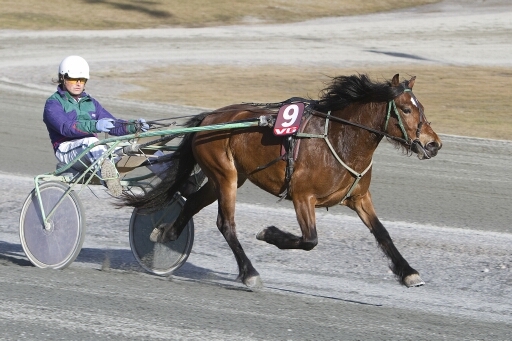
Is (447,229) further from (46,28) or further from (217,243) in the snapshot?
(46,28)

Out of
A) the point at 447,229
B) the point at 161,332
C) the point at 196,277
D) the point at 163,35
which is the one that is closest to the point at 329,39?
the point at 163,35

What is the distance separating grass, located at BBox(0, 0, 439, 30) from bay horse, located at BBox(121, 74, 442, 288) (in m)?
19.9

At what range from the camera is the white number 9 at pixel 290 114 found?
591cm

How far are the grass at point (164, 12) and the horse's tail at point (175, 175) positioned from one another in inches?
761

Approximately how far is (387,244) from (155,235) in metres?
1.64

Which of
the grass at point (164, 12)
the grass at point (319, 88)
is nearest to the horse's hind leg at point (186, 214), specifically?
the grass at point (319, 88)

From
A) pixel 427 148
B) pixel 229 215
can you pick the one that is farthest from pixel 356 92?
pixel 229 215

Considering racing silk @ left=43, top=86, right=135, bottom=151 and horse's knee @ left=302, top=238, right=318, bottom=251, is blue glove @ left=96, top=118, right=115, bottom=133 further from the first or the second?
horse's knee @ left=302, top=238, right=318, bottom=251

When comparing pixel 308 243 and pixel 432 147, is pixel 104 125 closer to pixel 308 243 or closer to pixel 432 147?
pixel 308 243

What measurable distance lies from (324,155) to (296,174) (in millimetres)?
202

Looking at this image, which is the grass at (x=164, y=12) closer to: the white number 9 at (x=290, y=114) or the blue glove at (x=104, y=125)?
the blue glove at (x=104, y=125)

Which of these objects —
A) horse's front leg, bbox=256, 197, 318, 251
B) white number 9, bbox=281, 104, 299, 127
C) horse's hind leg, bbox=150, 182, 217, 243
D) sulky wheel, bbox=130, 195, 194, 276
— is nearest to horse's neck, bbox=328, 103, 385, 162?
white number 9, bbox=281, 104, 299, 127

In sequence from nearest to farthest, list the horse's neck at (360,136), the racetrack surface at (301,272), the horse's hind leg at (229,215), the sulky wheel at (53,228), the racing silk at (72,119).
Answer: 1. the racetrack surface at (301,272)
2. the horse's neck at (360,136)
3. the horse's hind leg at (229,215)
4. the sulky wheel at (53,228)
5. the racing silk at (72,119)

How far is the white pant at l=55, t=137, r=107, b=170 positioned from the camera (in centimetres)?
659
